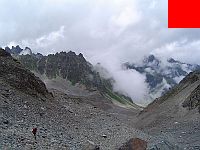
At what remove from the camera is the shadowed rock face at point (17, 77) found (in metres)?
50.8

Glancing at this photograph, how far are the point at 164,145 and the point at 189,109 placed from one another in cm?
5589

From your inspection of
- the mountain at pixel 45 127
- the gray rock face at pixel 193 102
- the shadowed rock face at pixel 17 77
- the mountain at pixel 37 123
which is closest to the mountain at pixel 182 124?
the gray rock face at pixel 193 102

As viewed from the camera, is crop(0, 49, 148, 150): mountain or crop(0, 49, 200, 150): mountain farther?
crop(0, 49, 148, 150): mountain

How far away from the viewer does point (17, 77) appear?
53.0m

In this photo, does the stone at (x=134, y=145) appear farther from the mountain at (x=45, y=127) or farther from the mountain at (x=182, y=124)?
the mountain at (x=182, y=124)

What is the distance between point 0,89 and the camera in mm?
45656

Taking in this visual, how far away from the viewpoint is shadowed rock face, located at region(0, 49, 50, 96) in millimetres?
50791

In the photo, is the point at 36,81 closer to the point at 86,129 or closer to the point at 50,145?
the point at 86,129

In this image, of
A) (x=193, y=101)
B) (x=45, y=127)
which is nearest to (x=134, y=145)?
(x=45, y=127)

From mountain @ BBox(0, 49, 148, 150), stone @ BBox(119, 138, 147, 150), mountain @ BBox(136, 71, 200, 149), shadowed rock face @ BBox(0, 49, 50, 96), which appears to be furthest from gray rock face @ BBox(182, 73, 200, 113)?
stone @ BBox(119, 138, 147, 150)

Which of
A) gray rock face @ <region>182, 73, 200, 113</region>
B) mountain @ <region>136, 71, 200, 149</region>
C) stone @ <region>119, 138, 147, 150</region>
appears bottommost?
stone @ <region>119, 138, 147, 150</region>

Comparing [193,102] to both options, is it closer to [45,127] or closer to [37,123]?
[45,127]

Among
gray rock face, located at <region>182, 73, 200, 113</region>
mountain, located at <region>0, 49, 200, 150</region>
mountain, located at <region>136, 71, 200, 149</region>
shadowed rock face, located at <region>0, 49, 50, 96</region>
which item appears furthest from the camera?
gray rock face, located at <region>182, 73, 200, 113</region>

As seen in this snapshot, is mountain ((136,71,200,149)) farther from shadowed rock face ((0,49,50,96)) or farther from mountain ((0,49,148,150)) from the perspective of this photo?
shadowed rock face ((0,49,50,96))
